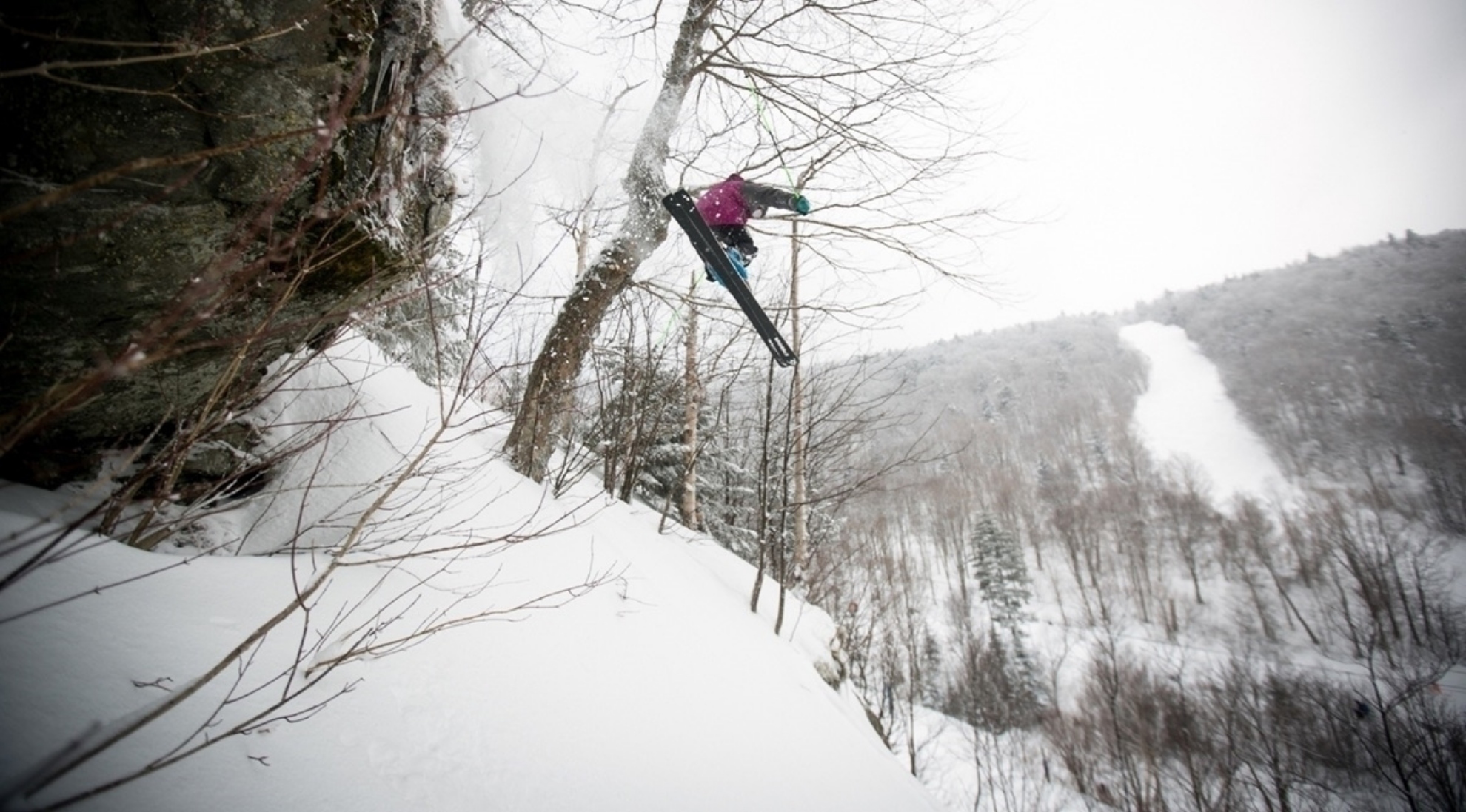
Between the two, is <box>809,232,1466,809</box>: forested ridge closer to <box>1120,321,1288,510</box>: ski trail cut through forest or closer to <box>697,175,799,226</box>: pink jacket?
<box>1120,321,1288,510</box>: ski trail cut through forest

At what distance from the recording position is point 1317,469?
39.8 meters

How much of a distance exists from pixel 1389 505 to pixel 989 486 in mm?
23234

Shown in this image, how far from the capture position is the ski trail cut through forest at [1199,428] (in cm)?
3969

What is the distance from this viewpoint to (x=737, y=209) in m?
4.36

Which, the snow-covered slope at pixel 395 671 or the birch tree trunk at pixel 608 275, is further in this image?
the birch tree trunk at pixel 608 275

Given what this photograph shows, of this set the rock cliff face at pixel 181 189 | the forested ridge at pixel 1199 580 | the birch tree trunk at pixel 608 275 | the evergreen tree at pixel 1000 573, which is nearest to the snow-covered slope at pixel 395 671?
the rock cliff face at pixel 181 189

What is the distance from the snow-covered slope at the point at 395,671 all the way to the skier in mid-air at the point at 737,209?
2.76 metres

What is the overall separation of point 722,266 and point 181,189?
11.9 ft

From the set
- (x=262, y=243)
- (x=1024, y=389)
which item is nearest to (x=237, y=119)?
(x=262, y=243)

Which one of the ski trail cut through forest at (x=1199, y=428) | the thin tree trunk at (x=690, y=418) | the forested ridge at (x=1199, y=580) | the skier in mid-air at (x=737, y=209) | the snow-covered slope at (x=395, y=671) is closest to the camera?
the snow-covered slope at (x=395, y=671)

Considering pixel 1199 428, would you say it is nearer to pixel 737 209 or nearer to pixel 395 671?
pixel 737 209

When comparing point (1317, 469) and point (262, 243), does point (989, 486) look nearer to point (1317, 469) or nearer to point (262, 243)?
point (1317, 469)

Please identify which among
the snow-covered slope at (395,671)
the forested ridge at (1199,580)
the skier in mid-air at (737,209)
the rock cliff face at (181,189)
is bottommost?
the forested ridge at (1199,580)

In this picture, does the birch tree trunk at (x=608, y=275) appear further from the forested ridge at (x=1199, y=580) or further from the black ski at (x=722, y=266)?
the forested ridge at (x=1199, y=580)
